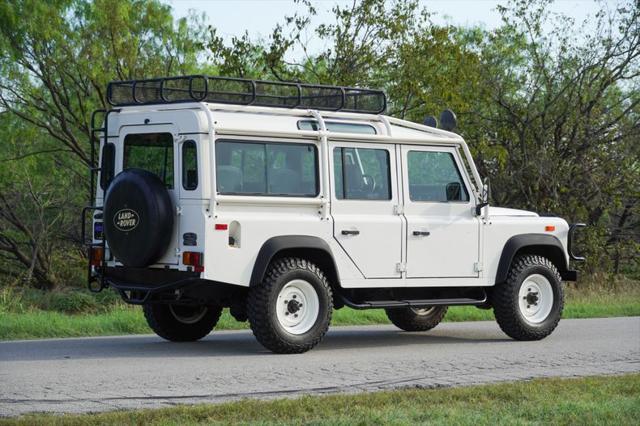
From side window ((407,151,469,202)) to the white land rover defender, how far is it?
0.05 feet

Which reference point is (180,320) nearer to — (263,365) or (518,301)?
(263,365)

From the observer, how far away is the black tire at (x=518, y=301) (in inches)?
512

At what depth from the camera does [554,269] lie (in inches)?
530

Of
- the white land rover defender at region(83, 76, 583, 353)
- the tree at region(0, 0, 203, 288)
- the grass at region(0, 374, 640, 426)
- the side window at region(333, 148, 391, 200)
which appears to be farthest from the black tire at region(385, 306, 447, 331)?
the tree at region(0, 0, 203, 288)

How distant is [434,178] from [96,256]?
3737 millimetres

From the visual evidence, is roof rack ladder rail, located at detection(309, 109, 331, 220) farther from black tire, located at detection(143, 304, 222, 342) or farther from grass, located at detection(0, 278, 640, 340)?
grass, located at detection(0, 278, 640, 340)

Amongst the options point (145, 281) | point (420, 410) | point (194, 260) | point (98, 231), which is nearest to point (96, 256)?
point (98, 231)

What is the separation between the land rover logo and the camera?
36.9ft

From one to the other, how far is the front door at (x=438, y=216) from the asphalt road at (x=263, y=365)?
0.87 m

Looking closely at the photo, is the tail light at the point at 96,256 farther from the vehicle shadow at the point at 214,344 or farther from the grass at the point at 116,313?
the grass at the point at 116,313

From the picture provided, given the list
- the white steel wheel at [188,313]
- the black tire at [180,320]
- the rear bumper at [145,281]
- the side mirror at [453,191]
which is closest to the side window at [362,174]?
the side mirror at [453,191]

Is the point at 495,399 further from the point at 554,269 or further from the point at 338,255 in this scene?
the point at 554,269

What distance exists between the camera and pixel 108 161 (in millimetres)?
12133

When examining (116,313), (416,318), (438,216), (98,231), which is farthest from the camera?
(116,313)
